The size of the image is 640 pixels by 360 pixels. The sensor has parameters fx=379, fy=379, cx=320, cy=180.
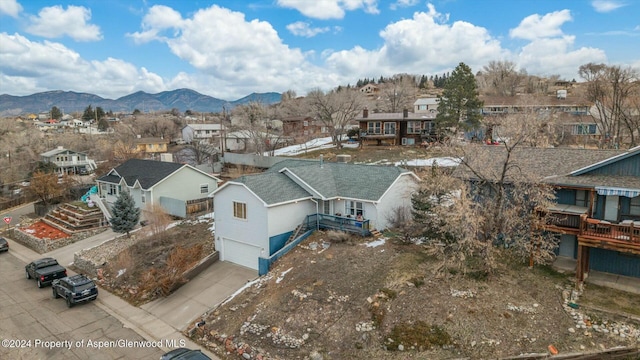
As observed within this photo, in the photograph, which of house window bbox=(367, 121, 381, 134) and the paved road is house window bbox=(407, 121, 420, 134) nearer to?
house window bbox=(367, 121, 381, 134)

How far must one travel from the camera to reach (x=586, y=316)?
576 inches

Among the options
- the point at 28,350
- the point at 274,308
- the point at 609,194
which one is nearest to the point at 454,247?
the point at 609,194

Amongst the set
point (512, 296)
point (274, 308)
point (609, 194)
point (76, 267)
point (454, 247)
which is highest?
point (609, 194)

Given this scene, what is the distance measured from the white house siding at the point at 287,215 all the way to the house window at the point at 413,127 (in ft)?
103

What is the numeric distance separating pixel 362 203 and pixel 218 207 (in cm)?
945

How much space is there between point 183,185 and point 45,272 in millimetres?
14849

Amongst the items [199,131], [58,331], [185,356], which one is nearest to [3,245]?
[58,331]

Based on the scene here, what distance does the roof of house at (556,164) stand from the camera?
58.3 ft

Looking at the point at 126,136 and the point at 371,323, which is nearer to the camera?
the point at 371,323

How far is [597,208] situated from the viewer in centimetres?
1814

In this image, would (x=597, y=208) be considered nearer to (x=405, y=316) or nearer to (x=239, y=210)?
(x=405, y=316)

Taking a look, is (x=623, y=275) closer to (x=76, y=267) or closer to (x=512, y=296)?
(x=512, y=296)

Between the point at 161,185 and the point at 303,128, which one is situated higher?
the point at 303,128

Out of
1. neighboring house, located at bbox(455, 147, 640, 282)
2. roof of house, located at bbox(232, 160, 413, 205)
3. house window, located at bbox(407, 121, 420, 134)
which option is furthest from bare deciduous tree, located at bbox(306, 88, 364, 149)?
neighboring house, located at bbox(455, 147, 640, 282)
